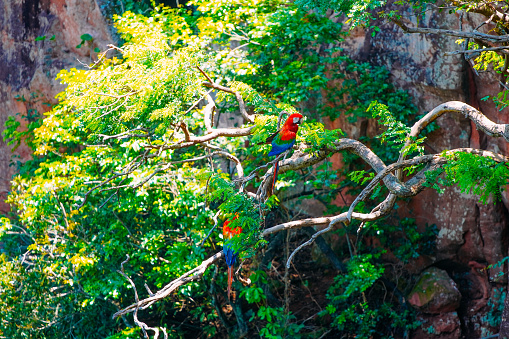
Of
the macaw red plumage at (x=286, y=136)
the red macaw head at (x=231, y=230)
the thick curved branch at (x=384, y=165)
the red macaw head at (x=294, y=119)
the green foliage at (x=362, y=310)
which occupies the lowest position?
the green foliage at (x=362, y=310)

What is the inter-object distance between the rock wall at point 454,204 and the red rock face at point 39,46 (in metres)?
4.59

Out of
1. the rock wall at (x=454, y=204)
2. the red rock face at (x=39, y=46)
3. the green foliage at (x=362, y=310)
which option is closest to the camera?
the green foliage at (x=362, y=310)

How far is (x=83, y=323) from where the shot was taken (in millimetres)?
5527

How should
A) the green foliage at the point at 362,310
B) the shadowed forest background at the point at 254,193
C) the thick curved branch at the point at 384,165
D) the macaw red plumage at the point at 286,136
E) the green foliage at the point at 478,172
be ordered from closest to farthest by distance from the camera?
the green foliage at the point at 478,172
the thick curved branch at the point at 384,165
the macaw red plumage at the point at 286,136
the shadowed forest background at the point at 254,193
the green foliage at the point at 362,310

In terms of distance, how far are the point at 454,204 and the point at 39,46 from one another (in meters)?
6.86

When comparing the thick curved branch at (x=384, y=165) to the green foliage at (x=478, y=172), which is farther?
the thick curved branch at (x=384, y=165)

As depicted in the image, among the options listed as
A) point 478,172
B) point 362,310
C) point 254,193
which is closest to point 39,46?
point 254,193

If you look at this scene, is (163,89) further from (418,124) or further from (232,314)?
(232,314)

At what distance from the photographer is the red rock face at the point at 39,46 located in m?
7.78

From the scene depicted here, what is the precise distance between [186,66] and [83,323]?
3277 mm

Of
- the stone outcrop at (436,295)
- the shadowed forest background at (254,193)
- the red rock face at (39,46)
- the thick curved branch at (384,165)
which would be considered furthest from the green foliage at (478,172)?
the red rock face at (39,46)

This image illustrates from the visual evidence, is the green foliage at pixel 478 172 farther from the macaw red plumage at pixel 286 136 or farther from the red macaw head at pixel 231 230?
the red macaw head at pixel 231 230

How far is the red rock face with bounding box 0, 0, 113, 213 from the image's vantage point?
7.78m

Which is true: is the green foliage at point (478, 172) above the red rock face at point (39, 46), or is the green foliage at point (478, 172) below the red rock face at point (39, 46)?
below
